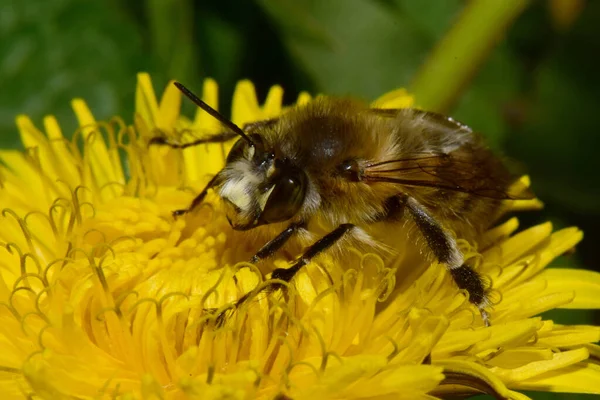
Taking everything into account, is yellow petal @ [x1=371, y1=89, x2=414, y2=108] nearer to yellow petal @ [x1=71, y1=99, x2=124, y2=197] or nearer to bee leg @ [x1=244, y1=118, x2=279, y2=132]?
bee leg @ [x1=244, y1=118, x2=279, y2=132]

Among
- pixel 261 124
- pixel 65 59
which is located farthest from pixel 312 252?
pixel 65 59

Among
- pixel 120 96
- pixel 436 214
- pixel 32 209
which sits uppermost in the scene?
pixel 120 96

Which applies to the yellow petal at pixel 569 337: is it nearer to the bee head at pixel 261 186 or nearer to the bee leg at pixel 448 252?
the bee leg at pixel 448 252

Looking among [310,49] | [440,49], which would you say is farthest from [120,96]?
[440,49]

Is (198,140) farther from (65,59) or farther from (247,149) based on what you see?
(65,59)

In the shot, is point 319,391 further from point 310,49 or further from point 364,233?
point 310,49

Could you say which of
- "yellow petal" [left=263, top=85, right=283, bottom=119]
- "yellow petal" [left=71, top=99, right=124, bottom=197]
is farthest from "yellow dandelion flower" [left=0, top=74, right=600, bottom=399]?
"yellow petal" [left=263, top=85, right=283, bottom=119]
